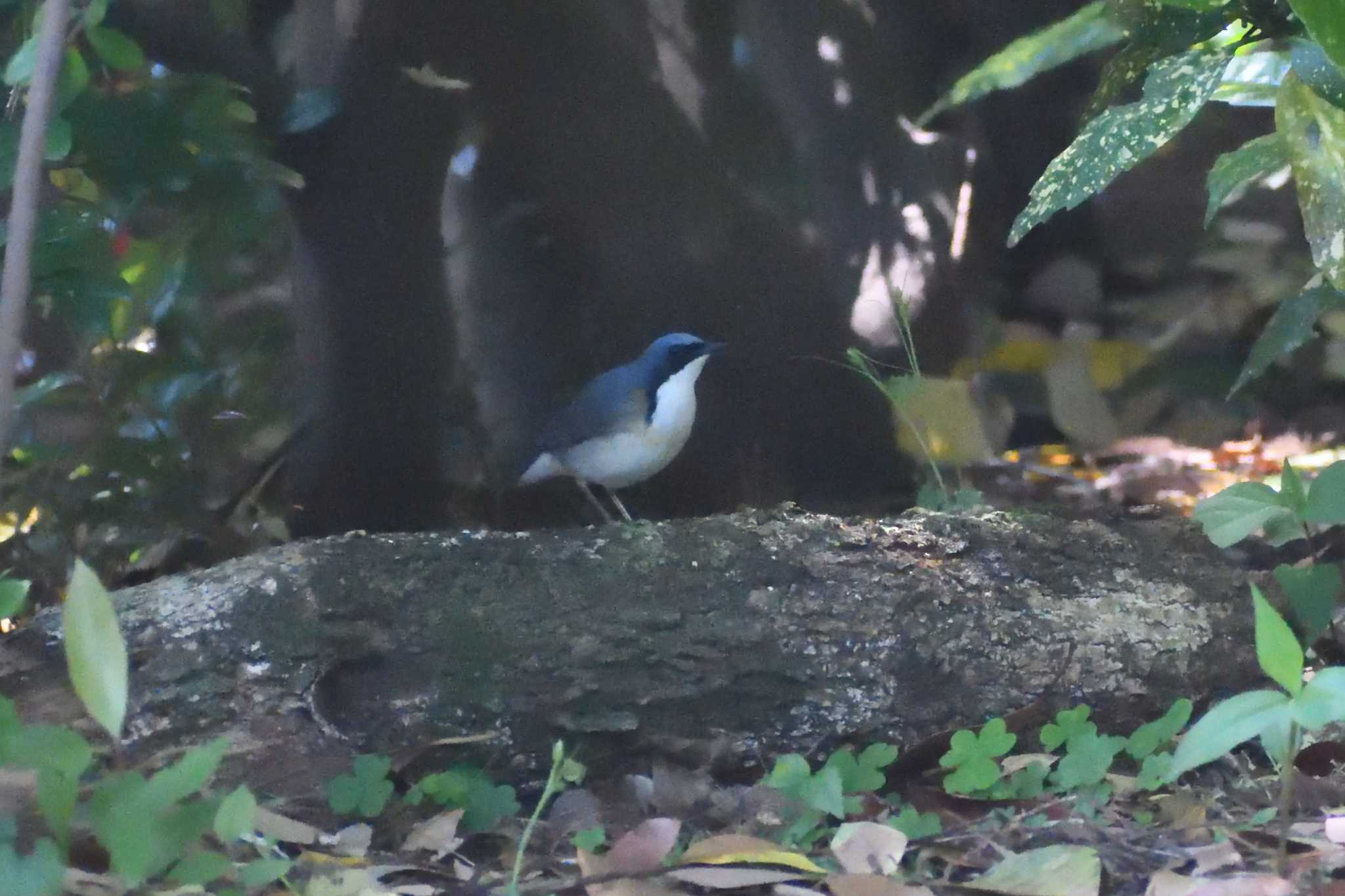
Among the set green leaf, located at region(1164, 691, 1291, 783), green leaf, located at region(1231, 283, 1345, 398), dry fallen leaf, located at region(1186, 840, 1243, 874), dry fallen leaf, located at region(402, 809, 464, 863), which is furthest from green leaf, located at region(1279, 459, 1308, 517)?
dry fallen leaf, located at region(402, 809, 464, 863)

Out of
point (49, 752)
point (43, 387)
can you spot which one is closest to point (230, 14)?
point (43, 387)

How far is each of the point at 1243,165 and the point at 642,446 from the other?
6.98ft

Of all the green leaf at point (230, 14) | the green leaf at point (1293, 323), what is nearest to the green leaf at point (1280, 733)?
the green leaf at point (1293, 323)

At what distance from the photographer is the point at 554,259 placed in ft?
14.0

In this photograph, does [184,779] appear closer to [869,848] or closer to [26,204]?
[26,204]

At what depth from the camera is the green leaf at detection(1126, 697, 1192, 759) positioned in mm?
2184

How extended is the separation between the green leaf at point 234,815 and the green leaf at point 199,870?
30 mm

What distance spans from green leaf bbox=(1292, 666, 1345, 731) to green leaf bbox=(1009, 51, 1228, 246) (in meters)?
1.00

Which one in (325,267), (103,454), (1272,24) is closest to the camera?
(1272,24)

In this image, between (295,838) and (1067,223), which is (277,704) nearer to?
→ (295,838)

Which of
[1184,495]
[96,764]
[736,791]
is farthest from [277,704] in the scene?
[1184,495]

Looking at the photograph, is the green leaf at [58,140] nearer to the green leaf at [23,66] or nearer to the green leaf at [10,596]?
the green leaf at [23,66]

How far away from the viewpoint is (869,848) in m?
1.79

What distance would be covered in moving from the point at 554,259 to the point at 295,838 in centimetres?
274
